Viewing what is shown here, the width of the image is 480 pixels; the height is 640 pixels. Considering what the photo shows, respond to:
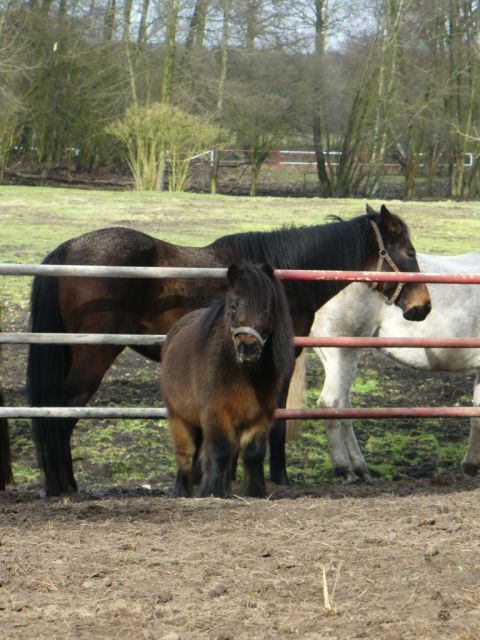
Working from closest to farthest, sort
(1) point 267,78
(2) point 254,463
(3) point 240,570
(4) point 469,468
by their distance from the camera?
(3) point 240,570, (2) point 254,463, (4) point 469,468, (1) point 267,78

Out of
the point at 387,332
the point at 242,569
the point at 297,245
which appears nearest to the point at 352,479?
the point at 387,332

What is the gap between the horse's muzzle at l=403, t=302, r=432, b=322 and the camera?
6945mm

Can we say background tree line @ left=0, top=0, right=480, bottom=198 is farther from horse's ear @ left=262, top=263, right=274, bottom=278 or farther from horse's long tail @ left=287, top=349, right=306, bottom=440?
horse's ear @ left=262, top=263, right=274, bottom=278

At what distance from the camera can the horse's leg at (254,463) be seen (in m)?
5.39

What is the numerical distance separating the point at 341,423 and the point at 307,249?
4.40 ft

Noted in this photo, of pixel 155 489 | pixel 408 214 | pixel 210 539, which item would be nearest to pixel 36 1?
pixel 408 214

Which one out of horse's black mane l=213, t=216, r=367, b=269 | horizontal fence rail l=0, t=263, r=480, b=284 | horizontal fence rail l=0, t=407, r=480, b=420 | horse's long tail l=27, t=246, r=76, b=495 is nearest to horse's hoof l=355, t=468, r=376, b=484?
horizontal fence rail l=0, t=407, r=480, b=420

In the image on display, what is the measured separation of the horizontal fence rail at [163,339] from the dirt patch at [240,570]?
2.98 feet

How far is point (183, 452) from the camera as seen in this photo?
18.9 ft

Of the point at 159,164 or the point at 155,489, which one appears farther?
the point at 159,164

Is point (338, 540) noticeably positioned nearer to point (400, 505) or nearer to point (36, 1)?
point (400, 505)

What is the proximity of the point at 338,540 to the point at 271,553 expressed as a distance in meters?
0.34

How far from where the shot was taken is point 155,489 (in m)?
6.55

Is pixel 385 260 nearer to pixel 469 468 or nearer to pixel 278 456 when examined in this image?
pixel 278 456
